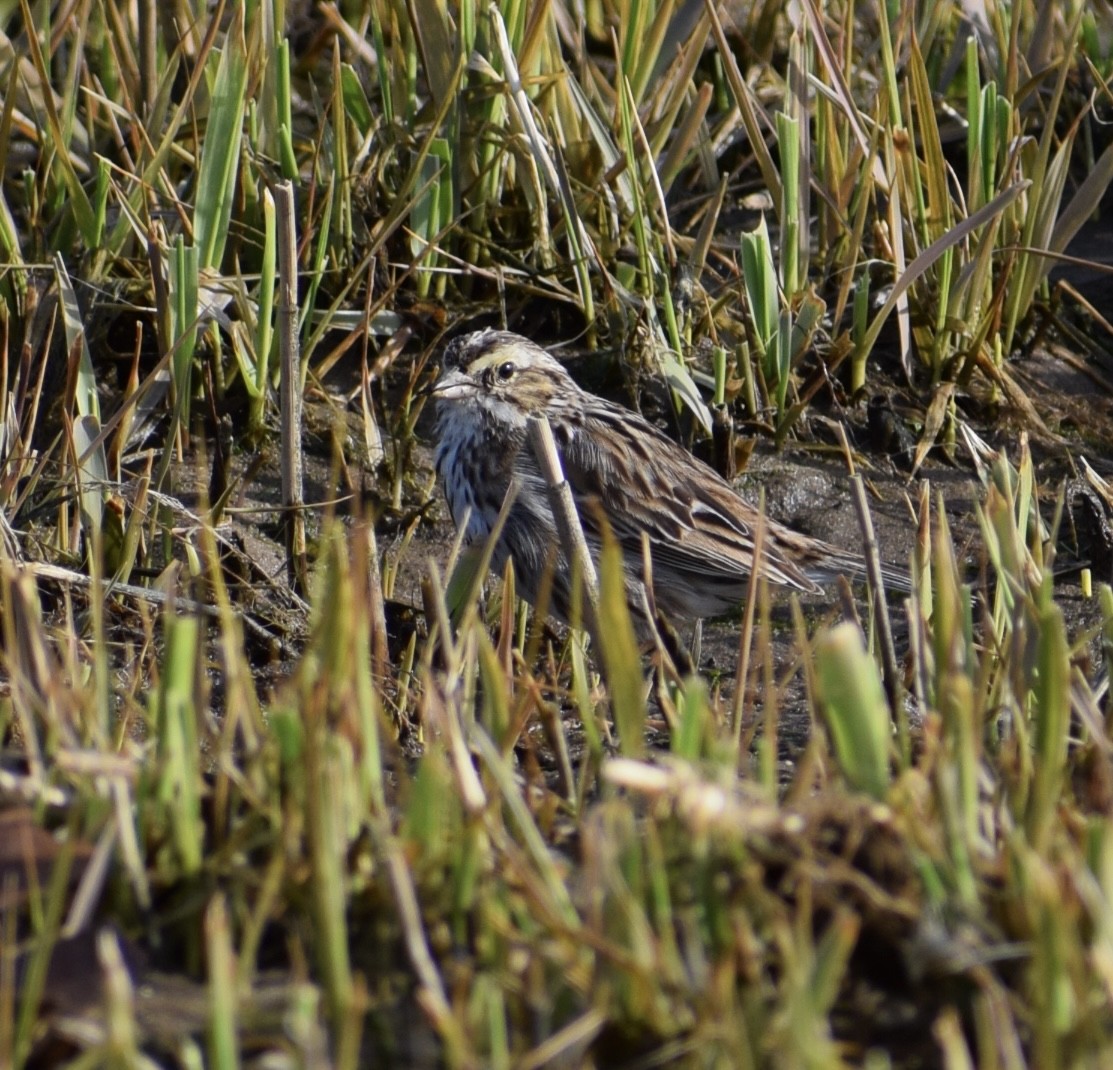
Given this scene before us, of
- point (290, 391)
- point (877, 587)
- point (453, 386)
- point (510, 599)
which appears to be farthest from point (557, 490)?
point (453, 386)

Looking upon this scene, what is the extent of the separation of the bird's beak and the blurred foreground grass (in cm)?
27

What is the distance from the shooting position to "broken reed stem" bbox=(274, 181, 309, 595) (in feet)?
15.5

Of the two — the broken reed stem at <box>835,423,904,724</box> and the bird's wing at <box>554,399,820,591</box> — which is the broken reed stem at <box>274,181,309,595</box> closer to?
the bird's wing at <box>554,399,820,591</box>

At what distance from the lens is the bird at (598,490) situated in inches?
216

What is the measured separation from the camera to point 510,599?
446 centimetres

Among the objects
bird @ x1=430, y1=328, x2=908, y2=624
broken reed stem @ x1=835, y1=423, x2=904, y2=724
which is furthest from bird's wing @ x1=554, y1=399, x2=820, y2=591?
broken reed stem @ x1=835, y1=423, x2=904, y2=724

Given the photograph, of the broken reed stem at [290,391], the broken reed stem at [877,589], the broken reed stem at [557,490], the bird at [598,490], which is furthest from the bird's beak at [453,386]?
the broken reed stem at [877,589]

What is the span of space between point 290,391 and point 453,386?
665mm

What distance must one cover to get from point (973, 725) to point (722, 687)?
259 cm

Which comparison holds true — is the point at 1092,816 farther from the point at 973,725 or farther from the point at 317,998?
the point at 317,998

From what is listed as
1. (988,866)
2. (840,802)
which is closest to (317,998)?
(840,802)

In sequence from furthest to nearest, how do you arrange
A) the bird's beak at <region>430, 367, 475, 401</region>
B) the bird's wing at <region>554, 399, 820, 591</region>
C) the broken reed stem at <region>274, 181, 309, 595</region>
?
the bird's wing at <region>554, 399, 820, 591</region>, the bird's beak at <region>430, 367, 475, 401</region>, the broken reed stem at <region>274, 181, 309, 595</region>

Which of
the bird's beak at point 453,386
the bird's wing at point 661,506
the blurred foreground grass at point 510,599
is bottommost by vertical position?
the bird's wing at point 661,506

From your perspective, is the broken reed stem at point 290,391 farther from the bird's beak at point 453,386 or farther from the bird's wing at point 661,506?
the bird's wing at point 661,506
